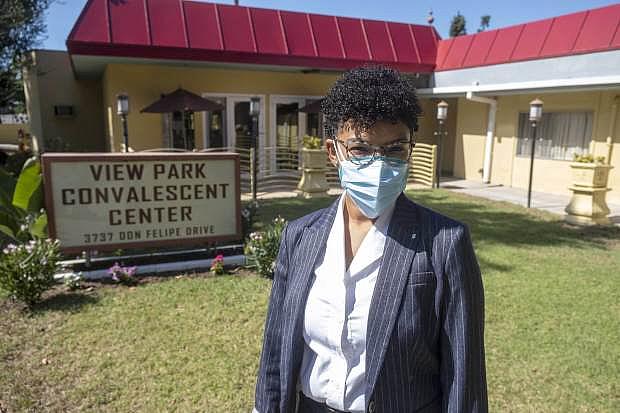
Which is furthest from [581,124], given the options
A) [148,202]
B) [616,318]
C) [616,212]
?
[148,202]

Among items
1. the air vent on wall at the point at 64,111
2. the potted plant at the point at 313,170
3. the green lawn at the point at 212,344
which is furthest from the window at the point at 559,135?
the air vent on wall at the point at 64,111

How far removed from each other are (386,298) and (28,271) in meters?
4.21

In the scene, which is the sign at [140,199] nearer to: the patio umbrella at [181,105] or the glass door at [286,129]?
the patio umbrella at [181,105]

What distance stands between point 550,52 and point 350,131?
12190 millimetres

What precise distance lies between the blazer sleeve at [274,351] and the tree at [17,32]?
15984mm

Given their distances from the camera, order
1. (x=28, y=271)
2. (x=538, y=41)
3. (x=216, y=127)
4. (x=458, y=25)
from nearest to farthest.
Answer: (x=28, y=271), (x=538, y=41), (x=216, y=127), (x=458, y=25)

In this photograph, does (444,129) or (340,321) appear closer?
(340,321)

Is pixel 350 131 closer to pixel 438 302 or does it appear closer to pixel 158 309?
pixel 438 302

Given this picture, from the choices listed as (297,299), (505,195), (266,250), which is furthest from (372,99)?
(505,195)

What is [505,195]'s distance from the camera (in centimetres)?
1234

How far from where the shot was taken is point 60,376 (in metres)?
3.44

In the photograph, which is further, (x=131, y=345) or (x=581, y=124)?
(x=581, y=124)

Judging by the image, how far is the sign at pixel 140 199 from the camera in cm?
529

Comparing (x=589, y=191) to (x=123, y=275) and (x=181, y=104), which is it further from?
(x=181, y=104)
